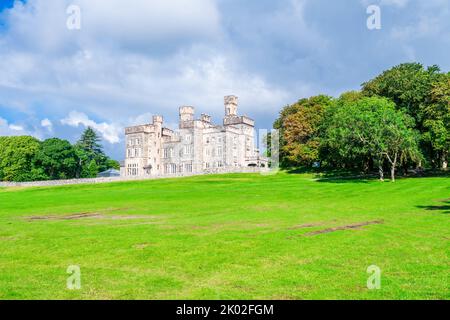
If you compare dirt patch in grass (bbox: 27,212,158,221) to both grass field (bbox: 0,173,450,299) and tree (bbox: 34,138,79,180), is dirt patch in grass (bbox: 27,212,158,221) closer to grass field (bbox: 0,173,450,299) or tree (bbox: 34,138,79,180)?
grass field (bbox: 0,173,450,299)

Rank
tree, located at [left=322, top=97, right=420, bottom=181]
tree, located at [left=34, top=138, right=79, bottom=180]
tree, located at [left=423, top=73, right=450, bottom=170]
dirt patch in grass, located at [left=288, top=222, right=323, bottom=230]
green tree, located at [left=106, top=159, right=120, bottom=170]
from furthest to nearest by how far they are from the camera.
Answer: green tree, located at [left=106, top=159, right=120, bottom=170] < tree, located at [left=34, top=138, right=79, bottom=180] < tree, located at [left=423, top=73, right=450, bottom=170] < tree, located at [left=322, top=97, right=420, bottom=181] < dirt patch in grass, located at [left=288, top=222, right=323, bottom=230]

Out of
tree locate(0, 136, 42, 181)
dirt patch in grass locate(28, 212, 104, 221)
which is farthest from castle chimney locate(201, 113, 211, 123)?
dirt patch in grass locate(28, 212, 104, 221)

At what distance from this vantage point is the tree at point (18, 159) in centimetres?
9981

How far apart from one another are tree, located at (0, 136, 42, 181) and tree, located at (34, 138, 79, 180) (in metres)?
2.14

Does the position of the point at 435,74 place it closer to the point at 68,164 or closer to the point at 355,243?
the point at 355,243

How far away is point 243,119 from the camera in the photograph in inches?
4011

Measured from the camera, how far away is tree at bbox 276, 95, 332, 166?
251 feet

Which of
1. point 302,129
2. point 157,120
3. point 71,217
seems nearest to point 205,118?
point 157,120

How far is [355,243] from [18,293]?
1093 centimetres

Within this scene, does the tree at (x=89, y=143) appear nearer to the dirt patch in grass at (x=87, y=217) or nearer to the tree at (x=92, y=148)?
the tree at (x=92, y=148)

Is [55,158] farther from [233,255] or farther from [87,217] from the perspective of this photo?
[233,255]

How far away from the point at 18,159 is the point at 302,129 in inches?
Answer: 2755

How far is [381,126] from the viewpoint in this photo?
50.2 m
